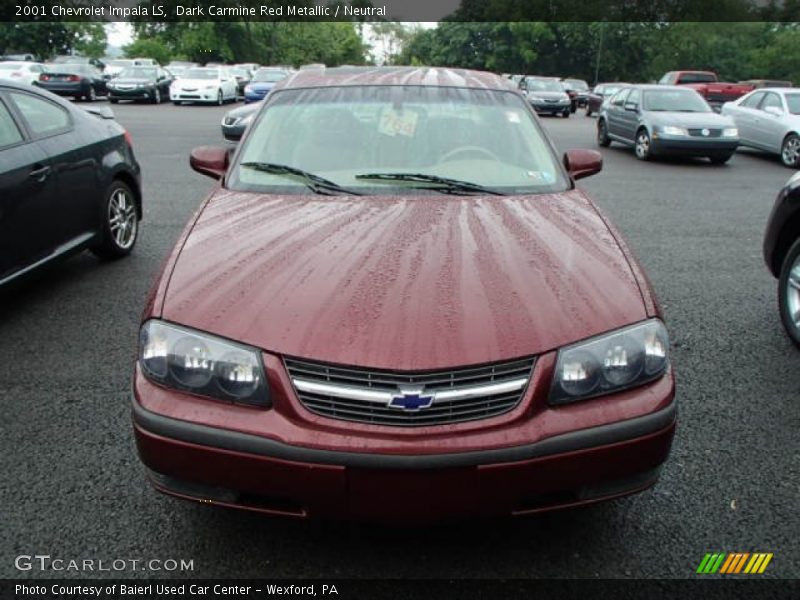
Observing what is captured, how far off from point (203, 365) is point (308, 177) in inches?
54.0

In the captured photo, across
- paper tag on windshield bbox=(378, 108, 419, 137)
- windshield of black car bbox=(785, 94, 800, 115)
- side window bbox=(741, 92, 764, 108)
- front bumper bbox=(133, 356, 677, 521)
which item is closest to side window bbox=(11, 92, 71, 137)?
paper tag on windshield bbox=(378, 108, 419, 137)

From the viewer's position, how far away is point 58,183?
4.79 m

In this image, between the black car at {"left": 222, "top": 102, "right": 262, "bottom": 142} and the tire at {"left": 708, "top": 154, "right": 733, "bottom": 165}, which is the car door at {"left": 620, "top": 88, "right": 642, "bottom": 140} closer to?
the tire at {"left": 708, "top": 154, "right": 733, "bottom": 165}

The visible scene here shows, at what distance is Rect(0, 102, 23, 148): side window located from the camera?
14.6 feet

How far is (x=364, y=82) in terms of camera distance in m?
3.86

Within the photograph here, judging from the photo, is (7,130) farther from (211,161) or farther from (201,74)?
(201,74)

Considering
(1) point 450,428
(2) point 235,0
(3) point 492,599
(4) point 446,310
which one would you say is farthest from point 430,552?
(2) point 235,0

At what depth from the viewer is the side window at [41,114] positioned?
476cm

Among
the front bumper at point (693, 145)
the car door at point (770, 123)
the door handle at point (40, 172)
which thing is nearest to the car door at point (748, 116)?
the car door at point (770, 123)

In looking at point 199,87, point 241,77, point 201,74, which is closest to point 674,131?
point 199,87

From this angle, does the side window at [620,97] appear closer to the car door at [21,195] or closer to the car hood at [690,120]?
the car hood at [690,120]

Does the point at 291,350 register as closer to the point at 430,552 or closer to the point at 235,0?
the point at 430,552

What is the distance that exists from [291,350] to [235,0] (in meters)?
61.6

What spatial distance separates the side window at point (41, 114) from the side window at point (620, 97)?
12521mm
